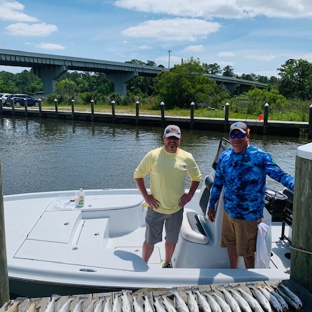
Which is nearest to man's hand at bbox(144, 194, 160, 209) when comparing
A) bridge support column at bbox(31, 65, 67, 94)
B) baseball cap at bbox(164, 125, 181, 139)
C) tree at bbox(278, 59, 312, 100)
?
baseball cap at bbox(164, 125, 181, 139)

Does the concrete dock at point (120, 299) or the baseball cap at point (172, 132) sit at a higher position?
the baseball cap at point (172, 132)

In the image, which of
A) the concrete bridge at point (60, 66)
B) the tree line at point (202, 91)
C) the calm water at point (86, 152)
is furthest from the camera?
the concrete bridge at point (60, 66)

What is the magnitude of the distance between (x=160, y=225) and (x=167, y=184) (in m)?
0.45

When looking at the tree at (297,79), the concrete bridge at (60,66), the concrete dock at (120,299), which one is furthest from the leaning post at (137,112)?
the concrete bridge at (60,66)

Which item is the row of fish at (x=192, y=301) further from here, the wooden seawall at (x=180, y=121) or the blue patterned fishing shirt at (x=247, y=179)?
the wooden seawall at (x=180, y=121)

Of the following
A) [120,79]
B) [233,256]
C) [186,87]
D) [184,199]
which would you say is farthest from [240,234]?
[120,79]

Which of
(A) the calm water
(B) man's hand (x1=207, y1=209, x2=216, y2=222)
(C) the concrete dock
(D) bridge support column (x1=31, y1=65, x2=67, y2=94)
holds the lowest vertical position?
(A) the calm water

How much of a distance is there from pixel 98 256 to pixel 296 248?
1.83 m

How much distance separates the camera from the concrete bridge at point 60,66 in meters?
48.0

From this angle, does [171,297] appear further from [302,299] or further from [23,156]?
[23,156]

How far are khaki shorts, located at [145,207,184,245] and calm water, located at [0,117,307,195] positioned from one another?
4795 millimetres

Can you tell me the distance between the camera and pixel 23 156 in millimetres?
15086

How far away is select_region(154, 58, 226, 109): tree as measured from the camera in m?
32.2

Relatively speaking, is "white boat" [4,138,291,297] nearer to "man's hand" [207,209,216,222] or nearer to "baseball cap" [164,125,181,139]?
"man's hand" [207,209,216,222]
